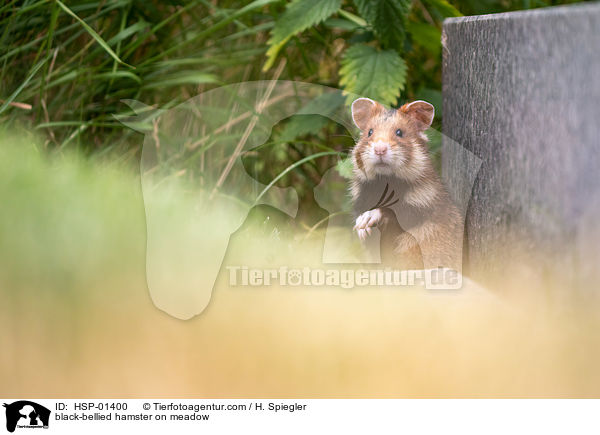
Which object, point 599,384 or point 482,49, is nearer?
point 599,384

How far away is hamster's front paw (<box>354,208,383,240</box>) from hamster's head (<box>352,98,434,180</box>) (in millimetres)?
53

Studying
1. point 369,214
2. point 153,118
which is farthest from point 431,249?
point 153,118

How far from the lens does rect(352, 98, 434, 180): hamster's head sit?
0.91 meters

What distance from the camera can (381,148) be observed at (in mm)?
906

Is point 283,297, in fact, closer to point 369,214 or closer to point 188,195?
point 369,214

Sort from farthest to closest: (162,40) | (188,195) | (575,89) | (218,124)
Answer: (162,40)
(218,124)
(188,195)
(575,89)

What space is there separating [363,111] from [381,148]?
78mm

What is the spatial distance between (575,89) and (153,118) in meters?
0.74

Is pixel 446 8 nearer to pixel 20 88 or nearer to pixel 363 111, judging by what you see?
pixel 363 111

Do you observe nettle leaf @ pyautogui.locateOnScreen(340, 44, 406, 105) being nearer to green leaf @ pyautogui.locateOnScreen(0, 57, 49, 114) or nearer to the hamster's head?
the hamster's head

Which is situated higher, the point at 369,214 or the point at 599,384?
the point at 369,214

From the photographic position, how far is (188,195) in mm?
1091

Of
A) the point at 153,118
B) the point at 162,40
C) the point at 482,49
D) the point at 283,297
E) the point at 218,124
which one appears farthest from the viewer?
the point at 162,40
